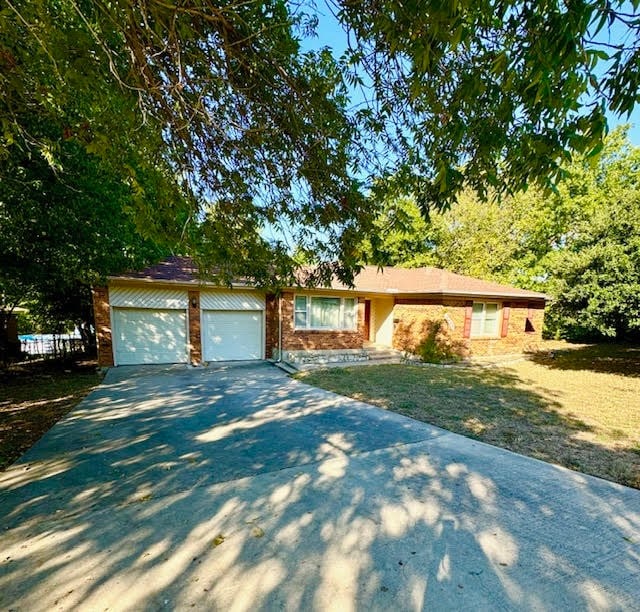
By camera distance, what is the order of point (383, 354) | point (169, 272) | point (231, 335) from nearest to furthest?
point (169, 272), point (231, 335), point (383, 354)

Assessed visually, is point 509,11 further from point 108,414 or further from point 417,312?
point 417,312

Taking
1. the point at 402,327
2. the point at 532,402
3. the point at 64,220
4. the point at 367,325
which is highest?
the point at 64,220

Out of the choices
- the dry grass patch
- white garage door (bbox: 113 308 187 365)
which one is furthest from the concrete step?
the dry grass patch

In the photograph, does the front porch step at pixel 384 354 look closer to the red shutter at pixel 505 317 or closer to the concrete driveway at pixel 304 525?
the red shutter at pixel 505 317

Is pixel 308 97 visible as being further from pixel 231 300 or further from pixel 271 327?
pixel 271 327

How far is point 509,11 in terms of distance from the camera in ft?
6.82

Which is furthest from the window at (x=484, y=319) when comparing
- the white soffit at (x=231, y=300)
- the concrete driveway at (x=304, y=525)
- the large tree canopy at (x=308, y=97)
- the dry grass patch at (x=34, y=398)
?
the dry grass patch at (x=34, y=398)

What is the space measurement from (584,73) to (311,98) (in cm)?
250

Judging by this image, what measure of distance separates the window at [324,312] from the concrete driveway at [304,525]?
7259mm

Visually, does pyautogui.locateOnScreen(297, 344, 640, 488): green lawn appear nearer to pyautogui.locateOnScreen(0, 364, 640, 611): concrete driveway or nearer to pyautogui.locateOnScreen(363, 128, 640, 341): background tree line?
pyautogui.locateOnScreen(0, 364, 640, 611): concrete driveway

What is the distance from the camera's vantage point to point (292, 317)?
12047 millimetres

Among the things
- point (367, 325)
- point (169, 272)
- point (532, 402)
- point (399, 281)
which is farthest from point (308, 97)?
point (367, 325)

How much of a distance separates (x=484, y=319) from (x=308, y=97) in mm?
12493

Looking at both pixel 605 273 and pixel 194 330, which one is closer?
pixel 605 273
